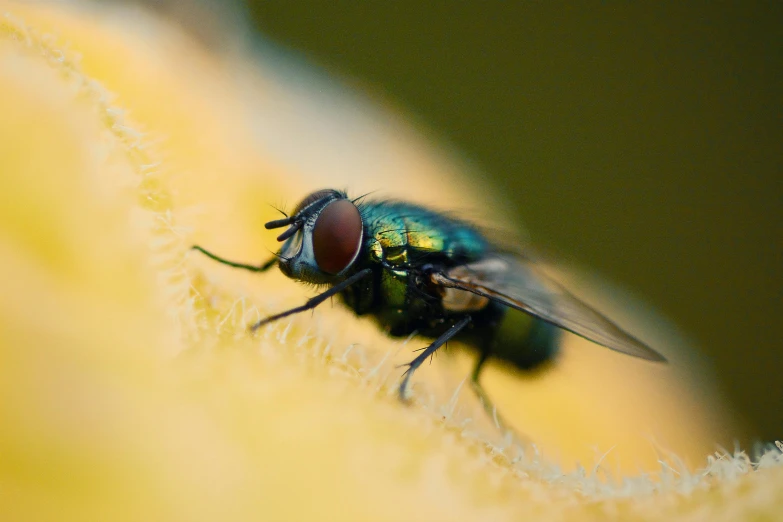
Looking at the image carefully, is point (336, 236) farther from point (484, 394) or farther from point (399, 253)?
point (484, 394)

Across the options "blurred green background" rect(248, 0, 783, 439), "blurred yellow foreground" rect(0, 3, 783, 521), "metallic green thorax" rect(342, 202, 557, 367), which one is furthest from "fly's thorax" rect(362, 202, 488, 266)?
"blurred green background" rect(248, 0, 783, 439)

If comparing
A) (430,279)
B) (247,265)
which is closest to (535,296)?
(430,279)

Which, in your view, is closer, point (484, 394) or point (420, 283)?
point (420, 283)

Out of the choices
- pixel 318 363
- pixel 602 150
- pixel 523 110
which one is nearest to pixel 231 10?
pixel 523 110

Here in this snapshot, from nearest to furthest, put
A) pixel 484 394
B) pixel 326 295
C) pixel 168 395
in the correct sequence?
pixel 168 395, pixel 326 295, pixel 484 394

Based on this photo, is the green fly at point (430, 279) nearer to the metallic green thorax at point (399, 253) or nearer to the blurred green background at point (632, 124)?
the metallic green thorax at point (399, 253)

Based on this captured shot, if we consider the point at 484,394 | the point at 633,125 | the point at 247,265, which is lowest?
the point at 484,394
